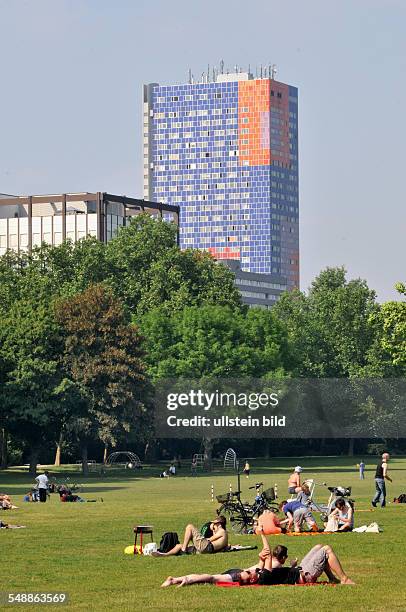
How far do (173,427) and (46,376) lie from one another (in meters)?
20.7

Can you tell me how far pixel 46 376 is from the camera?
9881 centimetres

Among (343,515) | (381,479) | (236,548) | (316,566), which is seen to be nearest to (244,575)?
(316,566)

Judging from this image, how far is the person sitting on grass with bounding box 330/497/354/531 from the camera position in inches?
1551

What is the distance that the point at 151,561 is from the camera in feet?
105

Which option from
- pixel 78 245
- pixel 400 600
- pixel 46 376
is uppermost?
pixel 78 245

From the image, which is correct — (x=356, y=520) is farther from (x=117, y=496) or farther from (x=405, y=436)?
(x=405, y=436)

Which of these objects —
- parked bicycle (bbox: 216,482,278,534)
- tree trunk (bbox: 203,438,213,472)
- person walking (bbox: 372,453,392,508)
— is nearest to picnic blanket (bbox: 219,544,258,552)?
parked bicycle (bbox: 216,482,278,534)

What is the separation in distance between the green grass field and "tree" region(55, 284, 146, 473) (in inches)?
1566

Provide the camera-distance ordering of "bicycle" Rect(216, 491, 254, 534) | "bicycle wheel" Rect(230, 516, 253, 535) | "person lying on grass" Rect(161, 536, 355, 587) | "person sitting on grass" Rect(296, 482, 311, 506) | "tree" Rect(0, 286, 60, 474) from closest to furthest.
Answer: "person lying on grass" Rect(161, 536, 355, 587), "bicycle wheel" Rect(230, 516, 253, 535), "bicycle" Rect(216, 491, 254, 534), "person sitting on grass" Rect(296, 482, 311, 506), "tree" Rect(0, 286, 60, 474)

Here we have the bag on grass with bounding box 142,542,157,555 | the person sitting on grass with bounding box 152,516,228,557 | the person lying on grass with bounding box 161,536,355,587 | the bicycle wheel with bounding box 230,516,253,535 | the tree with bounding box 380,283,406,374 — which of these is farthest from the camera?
the tree with bounding box 380,283,406,374

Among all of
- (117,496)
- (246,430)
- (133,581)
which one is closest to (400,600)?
(133,581)

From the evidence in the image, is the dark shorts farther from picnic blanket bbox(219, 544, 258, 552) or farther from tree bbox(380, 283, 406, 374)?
tree bbox(380, 283, 406, 374)

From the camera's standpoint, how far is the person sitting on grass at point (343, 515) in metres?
39.4

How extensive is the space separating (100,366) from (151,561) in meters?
70.5
